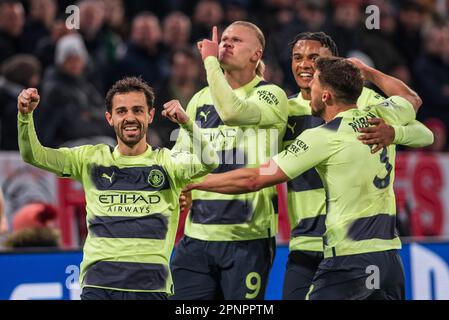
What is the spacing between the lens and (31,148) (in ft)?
20.4

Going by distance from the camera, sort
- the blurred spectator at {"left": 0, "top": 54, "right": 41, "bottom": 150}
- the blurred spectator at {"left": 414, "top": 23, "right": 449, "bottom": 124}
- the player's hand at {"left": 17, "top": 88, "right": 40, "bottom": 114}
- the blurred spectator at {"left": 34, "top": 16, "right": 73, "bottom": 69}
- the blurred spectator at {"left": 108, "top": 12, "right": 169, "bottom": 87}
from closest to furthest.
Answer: the player's hand at {"left": 17, "top": 88, "right": 40, "bottom": 114} < the blurred spectator at {"left": 0, "top": 54, "right": 41, "bottom": 150} < the blurred spectator at {"left": 34, "top": 16, "right": 73, "bottom": 69} < the blurred spectator at {"left": 108, "top": 12, "right": 169, "bottom": 87} < the blurred spectator at {"left": 414, "top": 23, "right": 449, "bottom": 124}

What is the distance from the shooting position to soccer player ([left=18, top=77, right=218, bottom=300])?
6.25 m

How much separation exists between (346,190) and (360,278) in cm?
52

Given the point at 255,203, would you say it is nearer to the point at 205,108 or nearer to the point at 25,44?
the point at 205,108

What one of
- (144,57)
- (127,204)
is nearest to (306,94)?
(127,204)

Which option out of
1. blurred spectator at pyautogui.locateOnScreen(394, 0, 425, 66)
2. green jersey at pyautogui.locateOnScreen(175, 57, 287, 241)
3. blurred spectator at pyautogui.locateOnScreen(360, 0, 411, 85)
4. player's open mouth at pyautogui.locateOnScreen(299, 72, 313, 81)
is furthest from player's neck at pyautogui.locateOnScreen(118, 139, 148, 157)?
blurred spectator at pyautogui.locateOnScreen(394, 0, 425, 66)

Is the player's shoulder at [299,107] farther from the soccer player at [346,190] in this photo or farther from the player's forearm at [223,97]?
the soccer player at [346,190]

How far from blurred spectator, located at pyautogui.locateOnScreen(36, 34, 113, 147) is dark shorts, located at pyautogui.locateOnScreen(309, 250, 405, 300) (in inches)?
212

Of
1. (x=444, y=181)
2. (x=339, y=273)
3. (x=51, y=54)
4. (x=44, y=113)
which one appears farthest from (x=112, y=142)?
(x=339, y=273)

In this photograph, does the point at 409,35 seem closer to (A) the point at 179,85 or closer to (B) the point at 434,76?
(B) the point at 434,76

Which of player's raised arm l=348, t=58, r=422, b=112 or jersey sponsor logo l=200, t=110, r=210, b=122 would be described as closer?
player's raised arm l=348, t=58, r=422, b=112

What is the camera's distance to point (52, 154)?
635 centimetres

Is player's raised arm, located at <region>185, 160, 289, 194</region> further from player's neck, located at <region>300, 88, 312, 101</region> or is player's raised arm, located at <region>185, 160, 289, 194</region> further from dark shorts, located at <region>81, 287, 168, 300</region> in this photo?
player's neck, located at <region>300, 88, 312, 101</region>

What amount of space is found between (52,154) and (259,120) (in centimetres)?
142
